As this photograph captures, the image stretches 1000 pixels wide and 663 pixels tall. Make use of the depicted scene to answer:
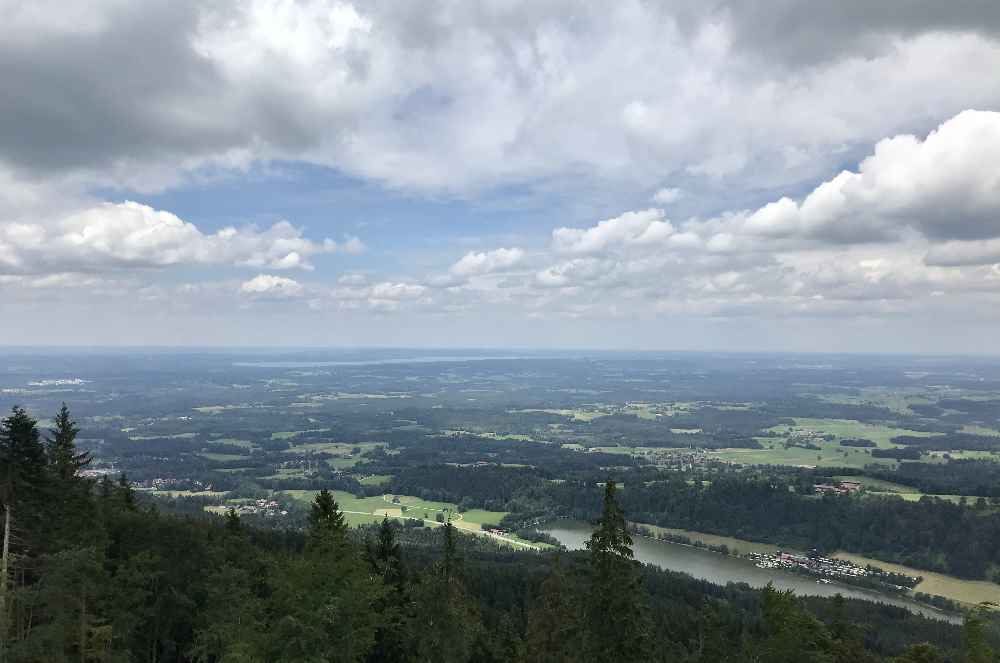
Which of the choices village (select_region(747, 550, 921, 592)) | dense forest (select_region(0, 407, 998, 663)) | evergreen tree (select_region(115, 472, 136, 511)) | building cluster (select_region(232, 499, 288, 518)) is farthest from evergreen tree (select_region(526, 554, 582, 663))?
building cluster (select_region(232, 499, 288, 518))

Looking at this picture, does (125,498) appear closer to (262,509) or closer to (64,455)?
(64,455)

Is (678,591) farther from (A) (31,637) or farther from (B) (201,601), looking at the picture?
(A) (31,637)

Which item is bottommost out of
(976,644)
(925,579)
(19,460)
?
(925,579)

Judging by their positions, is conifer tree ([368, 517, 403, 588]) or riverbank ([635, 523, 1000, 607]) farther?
riverbank ([635, 523, 1000, 607])

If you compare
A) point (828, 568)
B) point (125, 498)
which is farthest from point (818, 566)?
point (125, 498)

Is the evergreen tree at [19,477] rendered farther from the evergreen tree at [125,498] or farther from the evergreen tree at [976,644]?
the evergreen tree at [976,644]

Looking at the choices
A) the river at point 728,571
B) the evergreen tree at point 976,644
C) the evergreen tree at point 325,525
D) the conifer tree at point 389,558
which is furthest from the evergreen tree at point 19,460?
the river at point 728,571

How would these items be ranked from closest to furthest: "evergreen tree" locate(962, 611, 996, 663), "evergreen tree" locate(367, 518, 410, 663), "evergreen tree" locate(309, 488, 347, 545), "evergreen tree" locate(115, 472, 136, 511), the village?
→ 1. "evergreen tree" locate(309, 488, 347, 545)
2. "evergreen tree" locate(962, 611, 996, 663)
3. "evergreen tree" locate(367, 518, 410, 663)
4. "evergreen tree" locate(115, 472, 136, 511)
5. the village

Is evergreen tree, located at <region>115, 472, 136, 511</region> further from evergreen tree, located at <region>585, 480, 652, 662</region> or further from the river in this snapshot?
the river
